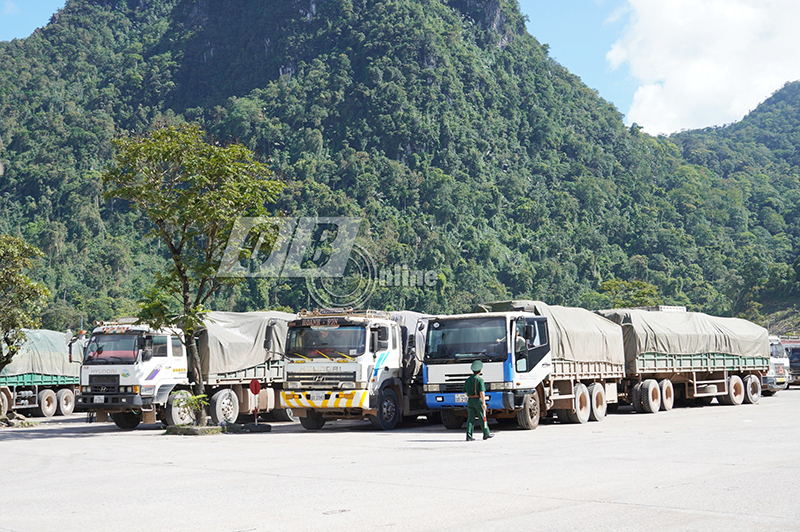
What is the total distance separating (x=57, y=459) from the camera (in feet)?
Answer: 46.5

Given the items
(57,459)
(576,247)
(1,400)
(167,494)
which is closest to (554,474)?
(167,494)

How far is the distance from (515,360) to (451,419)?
245cm

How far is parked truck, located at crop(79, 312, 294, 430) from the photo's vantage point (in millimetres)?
19719

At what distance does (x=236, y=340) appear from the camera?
69.5 ft

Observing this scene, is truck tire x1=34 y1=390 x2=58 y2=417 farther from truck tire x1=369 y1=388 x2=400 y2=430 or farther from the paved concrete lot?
truck tire x1=369 y1=388 x2=400 y2=430

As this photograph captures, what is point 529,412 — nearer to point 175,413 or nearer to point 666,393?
point 666,393

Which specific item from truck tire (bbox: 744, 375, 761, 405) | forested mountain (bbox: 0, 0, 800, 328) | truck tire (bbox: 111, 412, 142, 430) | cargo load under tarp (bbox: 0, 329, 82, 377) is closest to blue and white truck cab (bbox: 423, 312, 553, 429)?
truck tire (bbox: 111, 412, 142, 430)

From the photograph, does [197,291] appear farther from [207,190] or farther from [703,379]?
[703,379]

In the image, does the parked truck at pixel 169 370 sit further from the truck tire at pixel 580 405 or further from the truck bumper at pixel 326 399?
the truck tire at pixel 580 405

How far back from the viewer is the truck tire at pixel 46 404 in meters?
27.4

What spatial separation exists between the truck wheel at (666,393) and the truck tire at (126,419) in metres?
14.4

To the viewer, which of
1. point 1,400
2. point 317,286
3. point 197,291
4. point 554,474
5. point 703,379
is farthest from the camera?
point 317,286

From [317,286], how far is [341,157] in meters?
42.1

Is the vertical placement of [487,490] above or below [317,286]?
below
